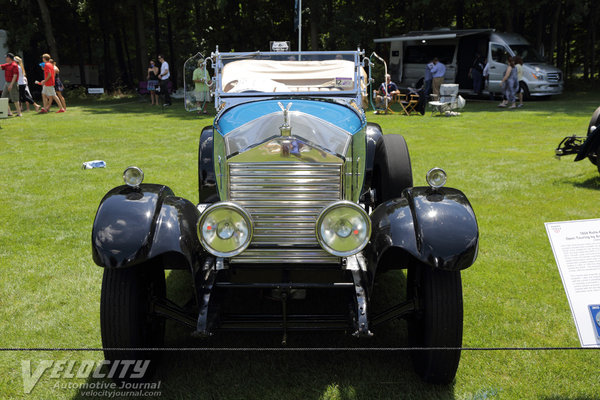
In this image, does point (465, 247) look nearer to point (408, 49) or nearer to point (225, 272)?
point (225, 272)

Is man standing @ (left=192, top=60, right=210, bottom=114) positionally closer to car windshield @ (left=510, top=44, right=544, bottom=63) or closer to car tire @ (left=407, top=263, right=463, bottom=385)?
car tire @ (left=407, top=263, right=463, bottom=385)

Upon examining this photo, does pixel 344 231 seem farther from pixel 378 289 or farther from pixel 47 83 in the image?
pixel 47 83

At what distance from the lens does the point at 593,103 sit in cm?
1703

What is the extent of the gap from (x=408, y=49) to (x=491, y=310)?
18.7 meters

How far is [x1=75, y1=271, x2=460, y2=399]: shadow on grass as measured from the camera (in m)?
2.95

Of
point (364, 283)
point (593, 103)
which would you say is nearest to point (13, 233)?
point (364, 283)

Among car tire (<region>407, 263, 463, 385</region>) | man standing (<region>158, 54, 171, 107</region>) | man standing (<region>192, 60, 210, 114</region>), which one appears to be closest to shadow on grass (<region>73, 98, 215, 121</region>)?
man standing (<region>158, 54, 171, 107</region>)

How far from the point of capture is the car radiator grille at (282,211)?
308 cm

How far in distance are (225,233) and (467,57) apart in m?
18.8

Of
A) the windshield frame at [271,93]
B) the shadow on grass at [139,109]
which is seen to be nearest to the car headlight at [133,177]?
the windshield frame at [271,93]

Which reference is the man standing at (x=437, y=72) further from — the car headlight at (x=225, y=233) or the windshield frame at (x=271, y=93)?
the car headlight at (x=225, y=233)

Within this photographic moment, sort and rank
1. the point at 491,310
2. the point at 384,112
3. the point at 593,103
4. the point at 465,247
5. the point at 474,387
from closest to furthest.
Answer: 1. the point at 465,247
2. the point at 474,387
3. the point at 491,310
4. the point at 384,112
5. the point at 593,103

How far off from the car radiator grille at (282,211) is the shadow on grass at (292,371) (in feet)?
2.23

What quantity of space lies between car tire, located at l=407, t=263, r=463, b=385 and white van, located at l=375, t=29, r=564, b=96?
16.9m
